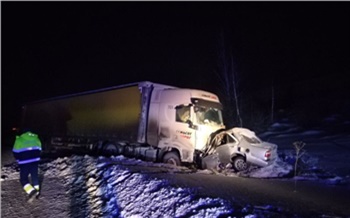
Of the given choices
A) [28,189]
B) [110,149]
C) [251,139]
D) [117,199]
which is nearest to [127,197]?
[117,199]

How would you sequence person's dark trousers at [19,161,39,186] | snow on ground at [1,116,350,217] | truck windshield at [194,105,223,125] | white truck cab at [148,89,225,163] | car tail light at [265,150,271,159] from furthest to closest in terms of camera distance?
truck windshield at [194,105,223,125], white truck cab at [148,89,225,163], car tail light at [265,150,271,159], person's dark trousers at [19,161,39,186], snow on ground at [1,116,350,217]

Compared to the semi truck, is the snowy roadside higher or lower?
lower

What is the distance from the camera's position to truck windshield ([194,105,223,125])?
40.5 feet

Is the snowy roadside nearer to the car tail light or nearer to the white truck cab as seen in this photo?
the white truck cab

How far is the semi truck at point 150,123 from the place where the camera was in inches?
481

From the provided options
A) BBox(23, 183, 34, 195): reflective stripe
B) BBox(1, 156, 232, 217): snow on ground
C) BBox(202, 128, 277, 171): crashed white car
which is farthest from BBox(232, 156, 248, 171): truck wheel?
BBox(23, 183, 34, 195): reflective stripe

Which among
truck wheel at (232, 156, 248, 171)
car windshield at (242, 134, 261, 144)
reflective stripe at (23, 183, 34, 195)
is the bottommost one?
truck wheel at (232, 156, 248, 171)

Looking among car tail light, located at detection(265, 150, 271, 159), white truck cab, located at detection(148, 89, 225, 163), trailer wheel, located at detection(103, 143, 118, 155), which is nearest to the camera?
car tail light, located at detection(265, 150, 271, 159)

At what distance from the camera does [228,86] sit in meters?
25.2

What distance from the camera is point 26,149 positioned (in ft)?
24.3

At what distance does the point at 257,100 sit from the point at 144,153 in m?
21.8

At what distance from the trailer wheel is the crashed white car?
3.93m

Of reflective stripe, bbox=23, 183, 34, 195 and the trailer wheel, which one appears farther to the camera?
the trailer wheel

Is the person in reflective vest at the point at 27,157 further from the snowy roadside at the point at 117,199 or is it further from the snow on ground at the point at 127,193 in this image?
the snow on ground at the point at 127,193
